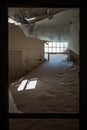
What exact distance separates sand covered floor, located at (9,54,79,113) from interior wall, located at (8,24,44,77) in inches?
27.9

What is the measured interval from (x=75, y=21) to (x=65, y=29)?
756mm

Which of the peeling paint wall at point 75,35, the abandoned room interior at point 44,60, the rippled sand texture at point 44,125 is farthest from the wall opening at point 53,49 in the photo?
the rippled sand texture at point 44,125

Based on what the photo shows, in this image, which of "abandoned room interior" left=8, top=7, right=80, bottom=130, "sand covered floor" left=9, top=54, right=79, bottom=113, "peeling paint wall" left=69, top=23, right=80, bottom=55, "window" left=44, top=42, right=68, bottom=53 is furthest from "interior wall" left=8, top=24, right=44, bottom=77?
"peeling paint wall" left=69, top=23, right=80, bottom=55

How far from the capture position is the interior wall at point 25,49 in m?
9.45

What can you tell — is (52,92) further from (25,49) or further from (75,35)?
(25,49)

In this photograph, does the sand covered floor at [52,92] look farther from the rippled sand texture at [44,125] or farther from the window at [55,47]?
the window at [55,47]

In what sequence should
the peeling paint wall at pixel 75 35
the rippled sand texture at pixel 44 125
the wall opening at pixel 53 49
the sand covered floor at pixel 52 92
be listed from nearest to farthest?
1. the rippled sand texture at pixel 44 125
2. the sand covered floor at pixel 52 92
3. the peeling paint wall at pixel 75 35
4. the wall opening at pixel 53 49

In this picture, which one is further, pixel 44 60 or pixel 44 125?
pixel 44 60

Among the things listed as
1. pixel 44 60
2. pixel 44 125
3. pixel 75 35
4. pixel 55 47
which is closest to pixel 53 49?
pixel 55 47

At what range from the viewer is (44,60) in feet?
32.1

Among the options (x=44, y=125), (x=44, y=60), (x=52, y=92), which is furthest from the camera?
(x=44, y=60)

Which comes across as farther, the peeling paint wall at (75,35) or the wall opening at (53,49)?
the wall opening at (53,49)

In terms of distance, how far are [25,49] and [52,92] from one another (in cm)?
421

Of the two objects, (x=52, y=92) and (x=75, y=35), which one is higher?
(x=75, y=35)
